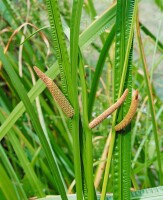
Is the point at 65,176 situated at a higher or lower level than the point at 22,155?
lower

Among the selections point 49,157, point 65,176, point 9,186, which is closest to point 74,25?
point 49,157

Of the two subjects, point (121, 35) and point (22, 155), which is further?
point (22, 155)

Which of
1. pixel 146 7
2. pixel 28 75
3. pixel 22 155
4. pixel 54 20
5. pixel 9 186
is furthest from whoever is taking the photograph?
pixel 146 7

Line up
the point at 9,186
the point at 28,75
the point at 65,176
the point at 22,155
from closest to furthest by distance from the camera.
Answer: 1. the point at 9,186
2. the point at 22,155
3. the point at 65,176
4. the point at 28,75

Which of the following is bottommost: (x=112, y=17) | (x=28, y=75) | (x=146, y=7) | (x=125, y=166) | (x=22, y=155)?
(x=146, y=7)

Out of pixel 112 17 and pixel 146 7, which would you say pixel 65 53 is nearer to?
pixel 112 17

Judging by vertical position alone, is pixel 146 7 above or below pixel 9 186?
below

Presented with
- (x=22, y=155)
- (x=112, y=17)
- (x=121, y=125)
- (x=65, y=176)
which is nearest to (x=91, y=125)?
(x=121, y=125)

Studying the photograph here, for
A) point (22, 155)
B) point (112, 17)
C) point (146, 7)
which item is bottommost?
point (146, 7)

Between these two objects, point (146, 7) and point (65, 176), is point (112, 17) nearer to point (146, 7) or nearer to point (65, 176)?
point (65, 176)
